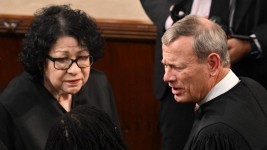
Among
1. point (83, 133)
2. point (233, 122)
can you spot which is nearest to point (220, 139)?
point (233, 122)

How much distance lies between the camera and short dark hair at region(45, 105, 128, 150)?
1.89 metres

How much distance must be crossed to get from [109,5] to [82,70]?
54.4 inches

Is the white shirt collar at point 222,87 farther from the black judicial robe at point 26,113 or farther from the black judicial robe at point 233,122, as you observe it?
the black judicial robe at point 26,113

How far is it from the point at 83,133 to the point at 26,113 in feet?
3.01

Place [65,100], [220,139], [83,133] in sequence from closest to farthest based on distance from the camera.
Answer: [83,133] → [220,139] → [65,100]

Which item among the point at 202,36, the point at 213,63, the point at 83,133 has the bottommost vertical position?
the point at 83,133

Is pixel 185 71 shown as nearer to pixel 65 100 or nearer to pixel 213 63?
pixel 213 63

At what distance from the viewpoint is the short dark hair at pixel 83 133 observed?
1.89 meters

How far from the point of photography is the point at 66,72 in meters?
2.80

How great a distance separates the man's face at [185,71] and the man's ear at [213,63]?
0.05 feet

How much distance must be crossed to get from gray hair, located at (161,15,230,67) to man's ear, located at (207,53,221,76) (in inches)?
0.5

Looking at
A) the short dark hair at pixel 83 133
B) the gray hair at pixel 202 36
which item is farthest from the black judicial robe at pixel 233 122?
the short dark hair at pixel 83 133

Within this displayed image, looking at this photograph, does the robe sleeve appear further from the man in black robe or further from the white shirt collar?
the white shirt collar

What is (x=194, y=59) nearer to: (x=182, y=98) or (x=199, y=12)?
(x=182, y=98)
